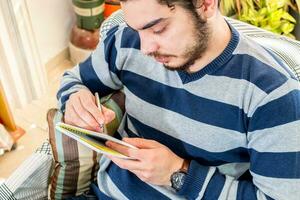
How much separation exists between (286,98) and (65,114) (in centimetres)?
59

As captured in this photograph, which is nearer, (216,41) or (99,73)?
(216,41)

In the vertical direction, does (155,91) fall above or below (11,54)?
above

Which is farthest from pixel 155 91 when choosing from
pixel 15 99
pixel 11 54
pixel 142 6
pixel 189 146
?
pixel 15 99

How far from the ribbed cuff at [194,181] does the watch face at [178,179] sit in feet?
0.04

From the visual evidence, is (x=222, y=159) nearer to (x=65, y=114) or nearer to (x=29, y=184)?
(x=65, y=114)

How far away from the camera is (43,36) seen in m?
2.26

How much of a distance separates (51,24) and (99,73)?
1.24m

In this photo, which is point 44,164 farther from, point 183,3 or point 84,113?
point 183,3

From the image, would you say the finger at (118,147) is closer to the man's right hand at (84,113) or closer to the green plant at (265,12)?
the man's right hand at (84,113)

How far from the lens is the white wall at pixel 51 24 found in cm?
216

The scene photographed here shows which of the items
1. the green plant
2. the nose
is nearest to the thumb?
the nose

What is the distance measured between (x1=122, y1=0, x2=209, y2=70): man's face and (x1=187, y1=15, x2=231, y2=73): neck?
2 cm

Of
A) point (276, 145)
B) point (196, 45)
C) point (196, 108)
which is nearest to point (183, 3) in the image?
point (196, 45)

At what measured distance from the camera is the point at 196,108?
38.3 inches
